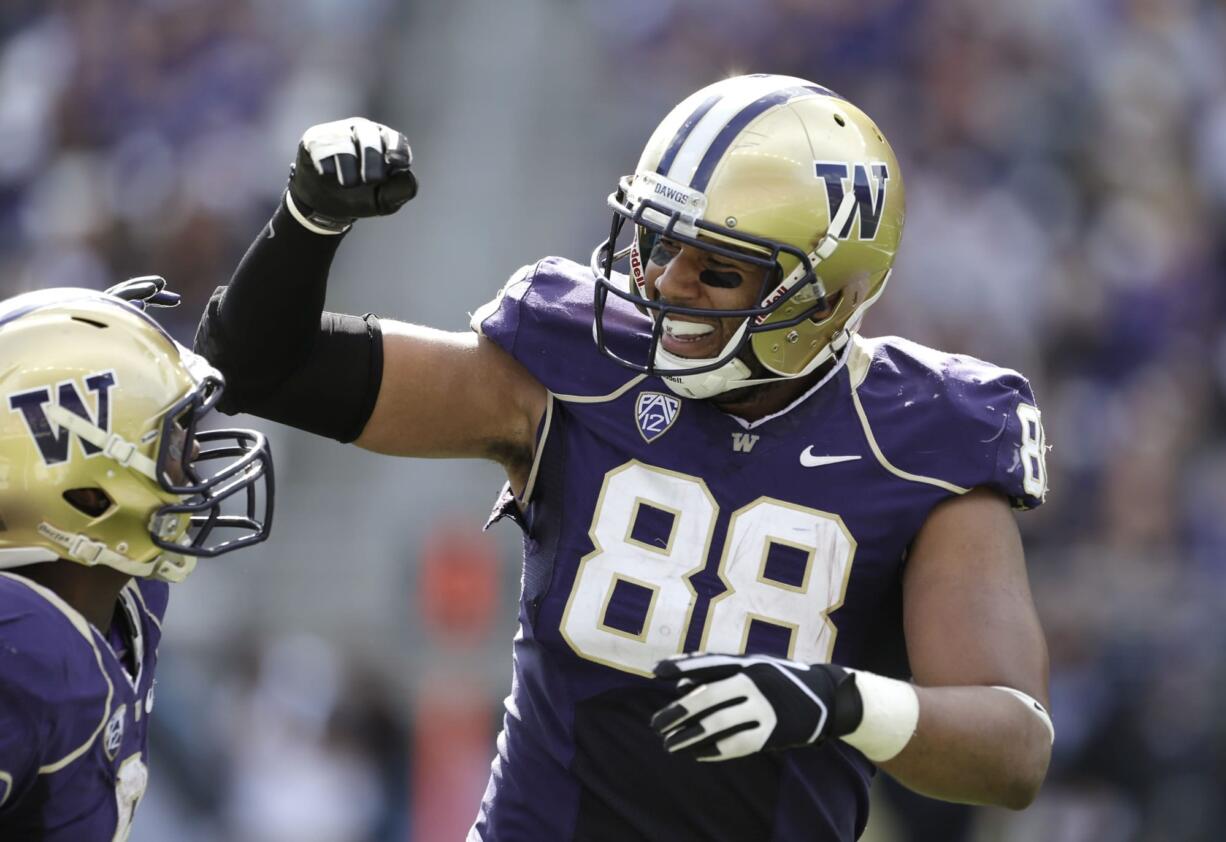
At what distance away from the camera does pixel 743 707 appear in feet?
Result: 7.56

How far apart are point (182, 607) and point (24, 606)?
460 cm

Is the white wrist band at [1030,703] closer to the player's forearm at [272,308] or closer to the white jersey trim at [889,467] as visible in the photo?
the white jersey trim at [889,467]

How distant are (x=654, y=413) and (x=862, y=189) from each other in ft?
1.57

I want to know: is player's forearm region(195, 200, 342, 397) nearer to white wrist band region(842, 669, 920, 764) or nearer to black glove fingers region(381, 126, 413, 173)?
black glove fingers region(381, 126, 413, 173)

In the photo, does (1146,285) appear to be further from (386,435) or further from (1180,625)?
(386,435)

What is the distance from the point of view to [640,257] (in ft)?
Result: 9.46

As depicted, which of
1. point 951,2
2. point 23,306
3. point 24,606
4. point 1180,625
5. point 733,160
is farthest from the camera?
point 951,2

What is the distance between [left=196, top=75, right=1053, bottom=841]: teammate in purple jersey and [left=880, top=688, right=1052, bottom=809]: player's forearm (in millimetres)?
102

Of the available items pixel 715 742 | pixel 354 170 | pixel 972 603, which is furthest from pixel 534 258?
pixel 715 742

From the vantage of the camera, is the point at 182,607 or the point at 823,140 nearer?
the point at 823,140

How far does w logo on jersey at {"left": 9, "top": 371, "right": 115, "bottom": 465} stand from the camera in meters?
2.41

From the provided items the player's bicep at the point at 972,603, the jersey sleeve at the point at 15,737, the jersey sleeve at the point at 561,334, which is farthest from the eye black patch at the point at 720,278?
the jersey sleeve at the point at 15,737

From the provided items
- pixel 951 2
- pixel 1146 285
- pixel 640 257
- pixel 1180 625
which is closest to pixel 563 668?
pixel 640 257

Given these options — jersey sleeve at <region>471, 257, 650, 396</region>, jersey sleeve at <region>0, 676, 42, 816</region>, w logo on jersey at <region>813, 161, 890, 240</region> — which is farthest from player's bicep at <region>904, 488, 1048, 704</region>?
jersey sleeve at <region>0, 676, 42, 816</region>
